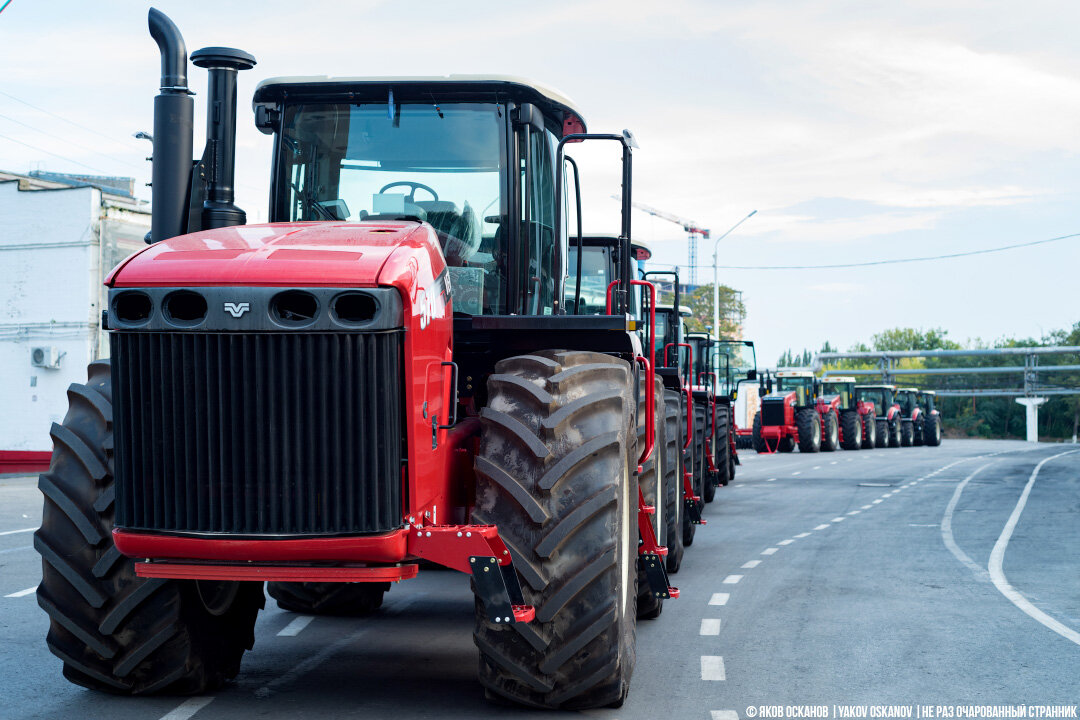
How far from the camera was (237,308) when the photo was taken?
5223 mm

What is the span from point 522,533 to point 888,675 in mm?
3044

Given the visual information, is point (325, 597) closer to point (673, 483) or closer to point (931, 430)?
point (673, 483)

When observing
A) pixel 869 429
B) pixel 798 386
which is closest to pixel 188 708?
pixel 798 386

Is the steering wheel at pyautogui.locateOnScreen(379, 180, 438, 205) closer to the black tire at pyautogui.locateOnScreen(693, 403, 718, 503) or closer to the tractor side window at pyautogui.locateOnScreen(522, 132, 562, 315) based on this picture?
the tractor side window at pyautogui.locateOnScreen(522, 132, 562, 315)

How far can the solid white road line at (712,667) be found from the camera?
290 inches

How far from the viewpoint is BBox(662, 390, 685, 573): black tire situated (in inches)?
438

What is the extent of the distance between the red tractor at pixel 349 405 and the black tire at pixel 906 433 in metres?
55.2

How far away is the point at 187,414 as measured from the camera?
5.32m

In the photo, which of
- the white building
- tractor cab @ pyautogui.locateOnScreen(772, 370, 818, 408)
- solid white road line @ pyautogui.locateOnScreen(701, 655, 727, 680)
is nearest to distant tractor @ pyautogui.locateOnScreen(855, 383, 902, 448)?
tractor cab @ pyautogui.locateOnScreen(772, 370, 818, 408)

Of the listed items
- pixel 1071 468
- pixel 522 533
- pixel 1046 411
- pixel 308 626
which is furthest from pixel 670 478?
pixel 1046 411

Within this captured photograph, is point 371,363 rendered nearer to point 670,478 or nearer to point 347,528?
point 347,528

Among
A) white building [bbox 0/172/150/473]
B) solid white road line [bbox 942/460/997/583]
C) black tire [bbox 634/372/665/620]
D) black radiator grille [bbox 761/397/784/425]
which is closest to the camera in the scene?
black tire [bbox 634/372/665/620]

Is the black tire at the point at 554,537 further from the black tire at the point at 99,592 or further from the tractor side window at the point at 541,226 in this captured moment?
the black tire at the point at 99,592

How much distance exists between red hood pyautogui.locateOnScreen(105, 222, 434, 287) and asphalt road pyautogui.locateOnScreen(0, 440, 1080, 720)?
230cm
